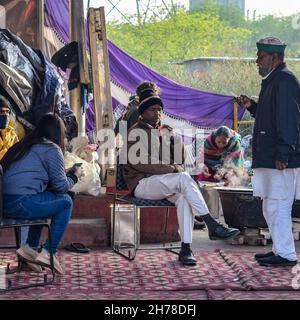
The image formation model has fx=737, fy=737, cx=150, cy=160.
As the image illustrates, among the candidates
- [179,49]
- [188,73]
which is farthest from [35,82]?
[179,49]

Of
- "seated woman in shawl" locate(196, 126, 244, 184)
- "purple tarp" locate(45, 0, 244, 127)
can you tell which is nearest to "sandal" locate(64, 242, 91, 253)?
"seated woman in shawl" locate(196, 126, 244, 184)

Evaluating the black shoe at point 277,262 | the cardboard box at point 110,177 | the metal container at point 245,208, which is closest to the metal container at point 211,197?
the metal container at point 245,208

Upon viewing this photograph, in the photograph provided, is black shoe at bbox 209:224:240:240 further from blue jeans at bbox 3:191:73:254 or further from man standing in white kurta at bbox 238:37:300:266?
blue jeans at bbox 3:191:73:254

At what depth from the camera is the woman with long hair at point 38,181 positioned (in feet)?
19.9

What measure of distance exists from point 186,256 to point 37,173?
1747mm

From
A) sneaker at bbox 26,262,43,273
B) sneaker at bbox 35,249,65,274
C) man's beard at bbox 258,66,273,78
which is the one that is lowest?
sneaker at bbox 26,262,43,273

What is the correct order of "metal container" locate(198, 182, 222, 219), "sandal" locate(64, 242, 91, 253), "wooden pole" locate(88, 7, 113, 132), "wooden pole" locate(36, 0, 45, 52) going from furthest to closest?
1. "wooden pole" locate(36, 0, 45, 52)
2. "wooden pole" locate(88, 7, 113, 132)
3. "metal container" locate(198, 182, 222, 219)
4. "sandal" locate(64, 242, 91, 253)

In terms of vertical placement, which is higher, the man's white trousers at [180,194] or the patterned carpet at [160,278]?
the man's white trousers at [180,194]

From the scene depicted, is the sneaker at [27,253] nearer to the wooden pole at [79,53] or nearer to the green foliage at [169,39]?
the wooden pole at [79,53]

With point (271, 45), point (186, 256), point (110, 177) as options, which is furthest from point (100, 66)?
point (186, 256)

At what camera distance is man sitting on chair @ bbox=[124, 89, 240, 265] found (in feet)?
22.9

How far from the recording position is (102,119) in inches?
388

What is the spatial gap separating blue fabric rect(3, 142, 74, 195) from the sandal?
4.54 ft
